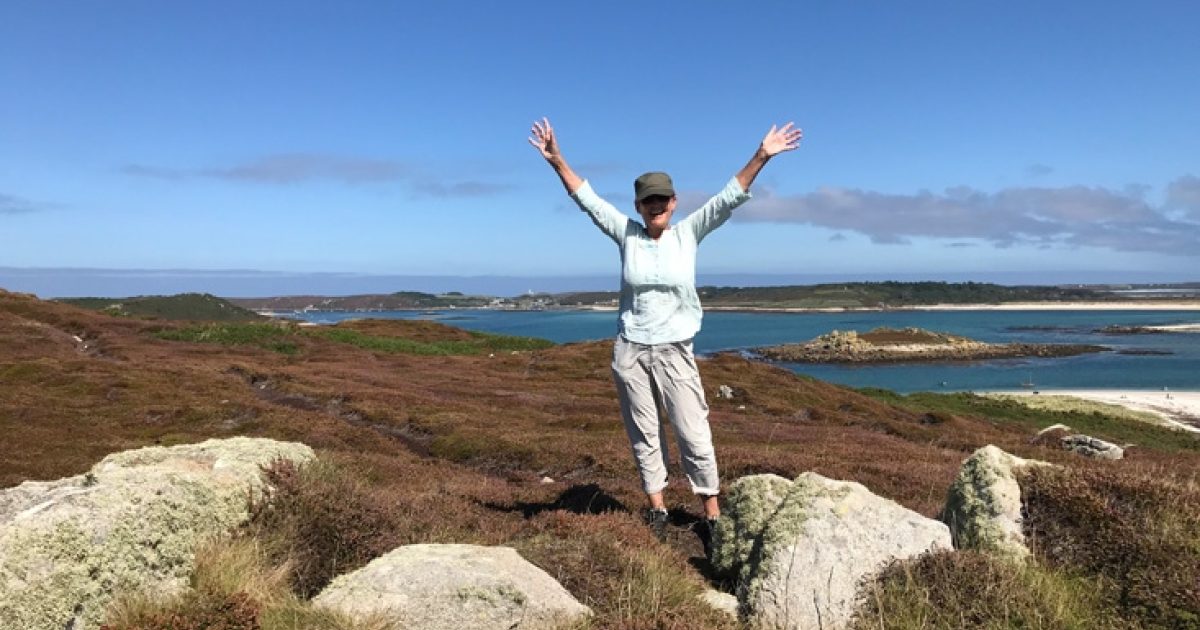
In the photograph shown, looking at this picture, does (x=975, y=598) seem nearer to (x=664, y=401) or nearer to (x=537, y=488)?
(x=664, y=401)

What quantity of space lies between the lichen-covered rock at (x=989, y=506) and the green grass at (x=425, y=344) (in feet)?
190

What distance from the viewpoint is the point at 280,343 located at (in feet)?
193

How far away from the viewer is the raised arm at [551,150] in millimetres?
8422

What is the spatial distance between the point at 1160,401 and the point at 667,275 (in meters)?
88.7

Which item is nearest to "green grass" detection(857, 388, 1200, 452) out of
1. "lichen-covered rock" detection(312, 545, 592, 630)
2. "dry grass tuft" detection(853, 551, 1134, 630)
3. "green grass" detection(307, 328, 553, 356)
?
"green grass" detection(307, 328, 553, 356)

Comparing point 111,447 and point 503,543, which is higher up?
point 503,543

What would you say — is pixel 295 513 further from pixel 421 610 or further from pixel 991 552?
pixel 991 552

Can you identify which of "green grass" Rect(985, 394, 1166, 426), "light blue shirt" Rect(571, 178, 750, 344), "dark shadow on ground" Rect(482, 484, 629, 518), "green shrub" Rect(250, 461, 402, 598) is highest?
"light blue shirt" Rect(571, 178, 750, 344)

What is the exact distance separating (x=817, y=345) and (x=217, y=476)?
14640 cm

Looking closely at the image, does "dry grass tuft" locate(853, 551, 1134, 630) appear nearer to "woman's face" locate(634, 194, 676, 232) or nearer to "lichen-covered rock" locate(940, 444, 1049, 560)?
"lichen-covered rock" locate(940, 444, 1049, 560)

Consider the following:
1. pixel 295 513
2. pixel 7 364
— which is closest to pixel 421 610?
pixel 295 513

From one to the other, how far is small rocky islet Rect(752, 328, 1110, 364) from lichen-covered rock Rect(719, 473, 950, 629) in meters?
130

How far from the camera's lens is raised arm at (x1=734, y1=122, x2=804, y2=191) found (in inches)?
300

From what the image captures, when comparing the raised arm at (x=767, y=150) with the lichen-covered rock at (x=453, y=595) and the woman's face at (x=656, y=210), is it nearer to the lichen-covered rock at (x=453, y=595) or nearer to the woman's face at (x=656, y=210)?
the woman's face at (x=656, y=210)
